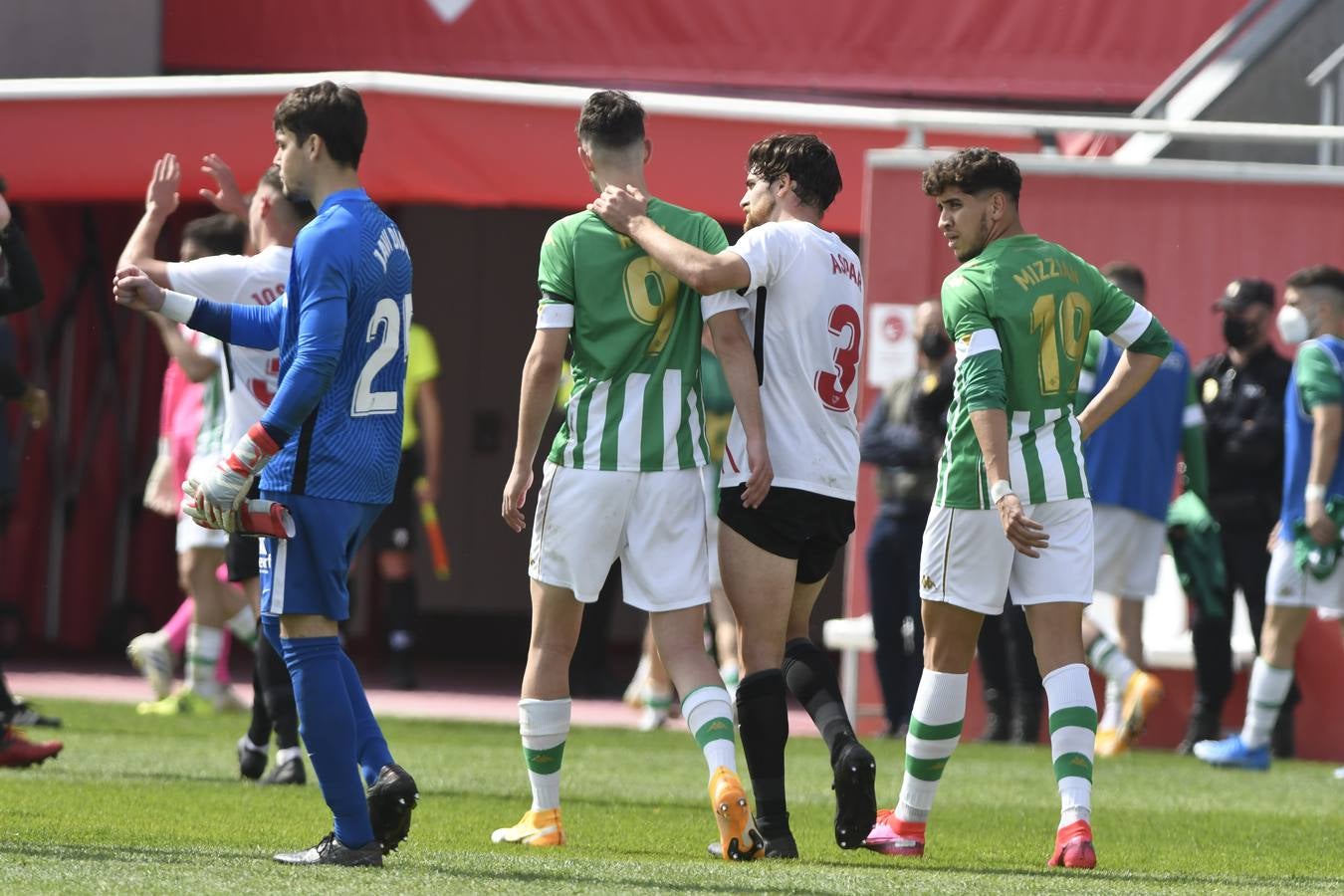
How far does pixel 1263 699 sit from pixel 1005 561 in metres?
3.86

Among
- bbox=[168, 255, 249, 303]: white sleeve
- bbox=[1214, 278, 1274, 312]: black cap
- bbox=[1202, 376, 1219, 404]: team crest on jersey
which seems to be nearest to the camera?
bbox=[168, 255, 249, 303]: white sleeve

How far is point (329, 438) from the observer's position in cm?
532

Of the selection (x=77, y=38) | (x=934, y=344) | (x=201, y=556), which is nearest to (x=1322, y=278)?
(x=934, y=344)

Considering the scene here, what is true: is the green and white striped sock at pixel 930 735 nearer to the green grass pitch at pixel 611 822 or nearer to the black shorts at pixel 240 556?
the green grass pitch at pixel 611 822

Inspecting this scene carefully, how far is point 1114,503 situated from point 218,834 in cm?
537

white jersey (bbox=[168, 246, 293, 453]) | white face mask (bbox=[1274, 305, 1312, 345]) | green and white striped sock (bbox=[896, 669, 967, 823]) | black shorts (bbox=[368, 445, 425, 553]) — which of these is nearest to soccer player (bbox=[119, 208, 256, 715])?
white jersey (bbox=[168, 246, 293, 453])

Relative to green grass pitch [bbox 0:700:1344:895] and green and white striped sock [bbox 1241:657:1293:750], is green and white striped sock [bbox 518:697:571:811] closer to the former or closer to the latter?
green grass pitch [bbox 0:700:1344:895]

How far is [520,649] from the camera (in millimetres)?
16172

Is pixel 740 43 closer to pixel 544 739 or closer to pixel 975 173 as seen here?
pixel 975 173

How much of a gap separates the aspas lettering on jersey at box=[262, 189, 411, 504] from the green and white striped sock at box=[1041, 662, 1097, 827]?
1950 mm

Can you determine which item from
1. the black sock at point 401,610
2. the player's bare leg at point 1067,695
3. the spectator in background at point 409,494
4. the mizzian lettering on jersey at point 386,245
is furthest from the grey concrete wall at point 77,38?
the player's bare leg at point 1067,695

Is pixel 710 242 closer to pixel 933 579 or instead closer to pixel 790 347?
pixel 790 347

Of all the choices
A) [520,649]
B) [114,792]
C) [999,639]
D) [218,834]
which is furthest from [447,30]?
[218,834]

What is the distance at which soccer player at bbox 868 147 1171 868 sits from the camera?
19.7 feet
